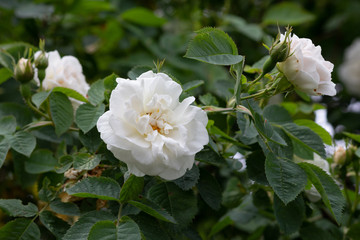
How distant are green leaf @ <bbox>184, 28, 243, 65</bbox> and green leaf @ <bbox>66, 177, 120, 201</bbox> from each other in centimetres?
24

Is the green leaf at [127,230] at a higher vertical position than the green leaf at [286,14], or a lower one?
higher

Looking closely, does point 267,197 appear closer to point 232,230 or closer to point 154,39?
point 232,230

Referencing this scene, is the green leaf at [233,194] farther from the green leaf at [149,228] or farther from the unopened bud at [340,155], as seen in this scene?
the green leaf at [149,228]

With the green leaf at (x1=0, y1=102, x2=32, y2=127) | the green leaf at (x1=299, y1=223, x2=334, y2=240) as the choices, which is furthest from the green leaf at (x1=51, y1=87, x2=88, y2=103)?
the green leaf at (x1=299, y1=223, x2=334, y2=240)

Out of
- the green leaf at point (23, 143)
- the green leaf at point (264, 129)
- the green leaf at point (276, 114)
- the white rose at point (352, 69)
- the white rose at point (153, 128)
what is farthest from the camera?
the white rose at point (352, 69)

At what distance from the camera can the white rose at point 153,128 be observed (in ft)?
1.98

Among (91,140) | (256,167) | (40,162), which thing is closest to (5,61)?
(40,162)

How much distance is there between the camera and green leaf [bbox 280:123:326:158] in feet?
2.65

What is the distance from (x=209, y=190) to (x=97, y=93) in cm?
29

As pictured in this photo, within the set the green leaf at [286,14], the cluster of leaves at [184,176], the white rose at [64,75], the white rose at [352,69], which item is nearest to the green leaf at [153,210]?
the cluster of leaves at [184,176]

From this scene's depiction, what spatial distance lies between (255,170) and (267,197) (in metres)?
0.19

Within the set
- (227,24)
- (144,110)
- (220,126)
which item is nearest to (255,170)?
(220,126)

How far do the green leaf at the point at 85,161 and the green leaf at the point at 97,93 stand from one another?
0.38ft

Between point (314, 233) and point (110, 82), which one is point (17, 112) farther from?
point (314, 233)
